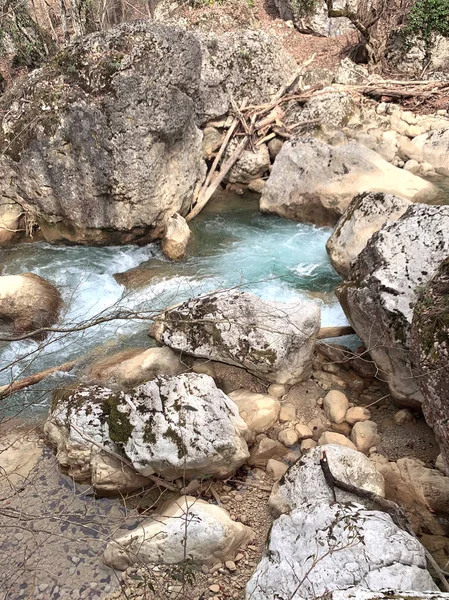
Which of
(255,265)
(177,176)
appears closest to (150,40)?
(177,176)

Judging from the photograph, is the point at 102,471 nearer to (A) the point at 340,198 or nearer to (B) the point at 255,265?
(B) the point at 255,265

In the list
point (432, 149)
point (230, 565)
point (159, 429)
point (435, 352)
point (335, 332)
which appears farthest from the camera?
point (432, 149)

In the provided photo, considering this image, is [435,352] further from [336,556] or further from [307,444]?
[307,444]

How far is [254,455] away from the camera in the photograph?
16.2ft

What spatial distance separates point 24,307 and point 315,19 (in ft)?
46.7

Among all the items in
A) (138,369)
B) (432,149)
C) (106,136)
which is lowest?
(138,369)

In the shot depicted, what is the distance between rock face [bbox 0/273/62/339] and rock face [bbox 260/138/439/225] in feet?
16.4

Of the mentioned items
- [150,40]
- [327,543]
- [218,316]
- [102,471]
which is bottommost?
[102,471]

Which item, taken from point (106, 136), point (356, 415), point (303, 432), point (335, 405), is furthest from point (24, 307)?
point (356, 415)

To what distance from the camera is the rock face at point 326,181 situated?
9039mm

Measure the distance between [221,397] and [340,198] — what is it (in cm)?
560

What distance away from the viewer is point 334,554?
3.32m

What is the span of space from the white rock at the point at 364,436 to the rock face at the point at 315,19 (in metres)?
14.8

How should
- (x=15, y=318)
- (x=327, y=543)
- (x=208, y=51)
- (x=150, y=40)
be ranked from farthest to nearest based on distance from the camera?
(x=208, y=51)
(x=150, y=40)
(x=15, y=318)
(x=327, y=543)
